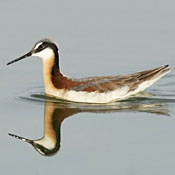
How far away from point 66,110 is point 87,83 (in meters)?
0.85

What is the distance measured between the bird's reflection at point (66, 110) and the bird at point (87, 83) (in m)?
0.23

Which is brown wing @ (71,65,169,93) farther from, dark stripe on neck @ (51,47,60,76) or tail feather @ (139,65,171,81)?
dark stripe on neck @ (51,47,60,76)

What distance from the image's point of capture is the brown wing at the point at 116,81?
58.0ft

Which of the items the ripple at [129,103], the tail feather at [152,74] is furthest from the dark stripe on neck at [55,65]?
the tail feather at [152,74]

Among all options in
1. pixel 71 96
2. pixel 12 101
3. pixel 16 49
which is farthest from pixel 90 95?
pixel 16 49

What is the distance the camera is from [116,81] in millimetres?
17969

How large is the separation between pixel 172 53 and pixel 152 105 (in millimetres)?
2809

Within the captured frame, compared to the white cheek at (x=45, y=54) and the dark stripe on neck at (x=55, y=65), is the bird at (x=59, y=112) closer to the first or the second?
the dark stripe on neck at (x=55, y=65)

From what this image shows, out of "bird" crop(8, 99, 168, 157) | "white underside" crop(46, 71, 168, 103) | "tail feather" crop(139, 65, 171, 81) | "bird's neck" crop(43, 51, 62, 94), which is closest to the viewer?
"bird" crop(8, 99, 168, 157)

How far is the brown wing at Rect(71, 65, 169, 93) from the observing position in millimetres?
17688

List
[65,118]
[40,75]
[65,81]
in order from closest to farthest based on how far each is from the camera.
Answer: [65,118] → [65,81] → [40,75]

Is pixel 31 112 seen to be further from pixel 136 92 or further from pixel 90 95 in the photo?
pixel 136 92

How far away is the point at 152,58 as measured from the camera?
19891 mm

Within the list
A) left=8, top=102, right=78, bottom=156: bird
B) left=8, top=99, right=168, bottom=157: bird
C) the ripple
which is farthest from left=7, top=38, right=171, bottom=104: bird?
left=8, top=102, right=78, bottom=156: bird
